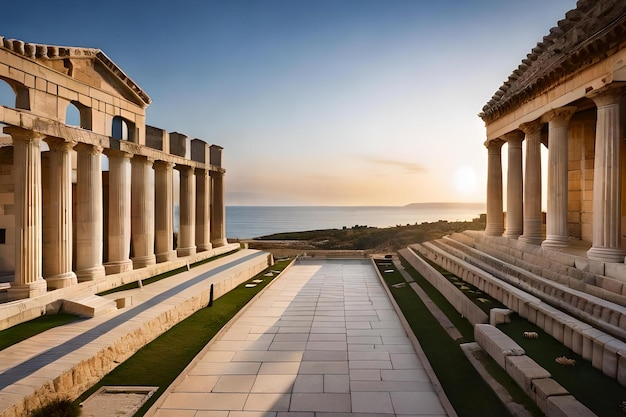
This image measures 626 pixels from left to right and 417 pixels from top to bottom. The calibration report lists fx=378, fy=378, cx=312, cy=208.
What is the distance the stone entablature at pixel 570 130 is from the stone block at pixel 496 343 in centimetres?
469

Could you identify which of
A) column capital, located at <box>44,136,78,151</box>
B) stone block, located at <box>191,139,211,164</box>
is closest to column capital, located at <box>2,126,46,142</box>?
column capital, located at <box>44,136,78,151</box>

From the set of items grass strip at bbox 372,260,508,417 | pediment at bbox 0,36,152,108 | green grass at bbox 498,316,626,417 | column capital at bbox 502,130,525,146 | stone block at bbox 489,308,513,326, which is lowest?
grass strip at bbox 372,260,508,417

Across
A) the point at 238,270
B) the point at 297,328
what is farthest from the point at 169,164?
the point at 297,328

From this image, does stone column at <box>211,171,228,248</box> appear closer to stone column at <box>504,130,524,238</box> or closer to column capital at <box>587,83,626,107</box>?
A: stone column at <box>504,130,524,238</box>

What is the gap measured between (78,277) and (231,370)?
9.70 metres

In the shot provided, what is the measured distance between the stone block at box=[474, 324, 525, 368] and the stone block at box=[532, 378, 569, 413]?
129 centimetres

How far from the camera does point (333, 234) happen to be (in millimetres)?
51750

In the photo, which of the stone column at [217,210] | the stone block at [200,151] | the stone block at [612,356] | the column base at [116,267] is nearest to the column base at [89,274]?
the column base at [116,267]

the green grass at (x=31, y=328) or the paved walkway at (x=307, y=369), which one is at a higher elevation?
the green grass at (x=31, y=328)

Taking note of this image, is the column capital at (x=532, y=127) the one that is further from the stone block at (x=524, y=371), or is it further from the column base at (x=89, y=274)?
the column base at (x=89, y=274)

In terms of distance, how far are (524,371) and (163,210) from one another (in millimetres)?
19627

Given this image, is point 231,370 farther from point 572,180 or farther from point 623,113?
point 572,180

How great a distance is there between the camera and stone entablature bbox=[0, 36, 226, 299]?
483 inches

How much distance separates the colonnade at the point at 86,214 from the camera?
1227 cm
